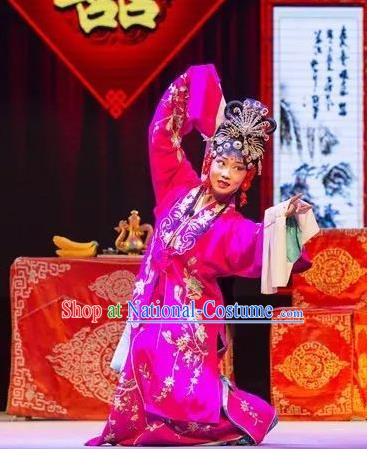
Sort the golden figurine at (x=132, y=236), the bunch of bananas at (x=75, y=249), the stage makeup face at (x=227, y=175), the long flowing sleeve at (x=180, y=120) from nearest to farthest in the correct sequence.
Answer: the stage makeup face at (x=227, y=175) → the long flowing sleeve at (x=180, y=120) → the bunch of bananas at (x=75, y=249) → the golden figurine at (x=132, y=236)

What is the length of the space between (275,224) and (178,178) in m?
0.46

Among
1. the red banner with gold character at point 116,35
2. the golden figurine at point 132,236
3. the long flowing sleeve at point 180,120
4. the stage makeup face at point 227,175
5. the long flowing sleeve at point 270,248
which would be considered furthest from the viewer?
the red banner with gold character at point 116,35

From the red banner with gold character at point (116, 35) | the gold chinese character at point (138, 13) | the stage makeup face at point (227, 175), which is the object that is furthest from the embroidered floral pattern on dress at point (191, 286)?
the gold chinese character at point (138, 13)

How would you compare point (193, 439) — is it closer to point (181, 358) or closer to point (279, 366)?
point (181, 358)

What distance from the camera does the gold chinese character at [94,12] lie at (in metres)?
6.37

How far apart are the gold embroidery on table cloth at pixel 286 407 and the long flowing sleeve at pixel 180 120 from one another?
4.74 ft

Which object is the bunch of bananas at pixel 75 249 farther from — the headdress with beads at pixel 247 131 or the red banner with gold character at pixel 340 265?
the headdress with beads at pixel 247 131

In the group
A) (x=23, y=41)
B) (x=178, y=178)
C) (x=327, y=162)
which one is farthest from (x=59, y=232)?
(x=178, y=178)

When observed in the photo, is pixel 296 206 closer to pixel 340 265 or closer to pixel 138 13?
pixel 340 265

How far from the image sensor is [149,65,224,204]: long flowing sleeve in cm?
414

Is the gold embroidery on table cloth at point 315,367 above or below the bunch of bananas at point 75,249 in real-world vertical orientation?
below

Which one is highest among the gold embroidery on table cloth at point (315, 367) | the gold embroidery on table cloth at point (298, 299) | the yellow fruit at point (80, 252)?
the yellow fruit at point (80, 252)

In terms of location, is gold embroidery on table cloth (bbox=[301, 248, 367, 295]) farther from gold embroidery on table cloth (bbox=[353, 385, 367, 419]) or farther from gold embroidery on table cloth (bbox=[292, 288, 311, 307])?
gold embroidery on table cloth (bbox=[353, 385, 367, 419])

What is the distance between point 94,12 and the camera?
638 cm
